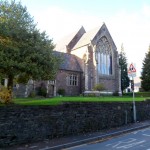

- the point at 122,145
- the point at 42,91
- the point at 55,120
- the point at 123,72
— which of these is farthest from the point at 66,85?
the point at 122,145

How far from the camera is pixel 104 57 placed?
5341 centimetres

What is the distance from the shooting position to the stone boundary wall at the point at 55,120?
11709mm

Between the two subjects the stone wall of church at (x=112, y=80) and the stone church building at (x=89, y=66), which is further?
the stone wall of church at (x=112, y=80)

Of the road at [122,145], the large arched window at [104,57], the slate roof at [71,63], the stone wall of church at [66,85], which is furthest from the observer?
the large arched window at [104,57]

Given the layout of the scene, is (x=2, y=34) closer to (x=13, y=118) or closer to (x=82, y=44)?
(x=13, y=118)

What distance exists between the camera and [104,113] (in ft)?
56.0

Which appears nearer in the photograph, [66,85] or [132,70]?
[132,70]

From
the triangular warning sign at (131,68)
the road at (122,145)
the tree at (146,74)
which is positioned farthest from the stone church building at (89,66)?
the road at (122,145)

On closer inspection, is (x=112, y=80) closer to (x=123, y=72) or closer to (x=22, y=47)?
(x=123, y=72)

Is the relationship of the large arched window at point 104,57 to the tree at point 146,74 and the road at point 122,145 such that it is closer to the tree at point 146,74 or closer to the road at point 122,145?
the tree at point 146,74

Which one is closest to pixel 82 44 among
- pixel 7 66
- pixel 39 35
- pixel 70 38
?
pixel 70 38

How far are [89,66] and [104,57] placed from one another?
203 inches

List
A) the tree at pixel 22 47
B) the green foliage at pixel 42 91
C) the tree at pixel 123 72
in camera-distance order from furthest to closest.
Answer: the tree at pixel 123 72, the green foliage at pixel 42 91, the tree at pixel 22 47

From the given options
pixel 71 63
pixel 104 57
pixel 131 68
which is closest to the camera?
pixel 131 68
